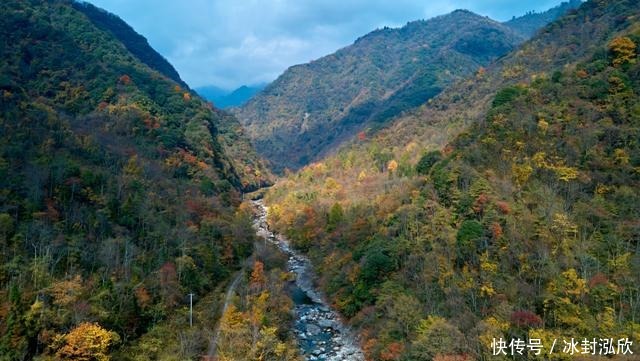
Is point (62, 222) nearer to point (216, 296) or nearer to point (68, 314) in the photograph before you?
point (68, 314)

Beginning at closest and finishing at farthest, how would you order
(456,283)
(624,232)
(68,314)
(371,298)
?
(68,314), (624,232), (456,283), (371,298)

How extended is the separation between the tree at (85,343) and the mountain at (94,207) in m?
0.09

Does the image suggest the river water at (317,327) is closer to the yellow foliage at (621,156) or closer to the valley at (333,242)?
the valley at (333,242)

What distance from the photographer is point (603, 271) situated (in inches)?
1342

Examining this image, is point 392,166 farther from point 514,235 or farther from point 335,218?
point 514,235

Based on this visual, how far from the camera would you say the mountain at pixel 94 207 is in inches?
1302

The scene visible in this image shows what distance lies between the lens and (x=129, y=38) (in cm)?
14162

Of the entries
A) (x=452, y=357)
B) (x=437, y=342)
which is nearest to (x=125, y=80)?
(x=437, y=342)

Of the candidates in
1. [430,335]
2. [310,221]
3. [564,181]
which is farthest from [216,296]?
[564,181]

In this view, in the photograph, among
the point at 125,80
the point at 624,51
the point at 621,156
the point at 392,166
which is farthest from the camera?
the point at 392,166

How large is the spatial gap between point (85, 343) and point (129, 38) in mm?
133009

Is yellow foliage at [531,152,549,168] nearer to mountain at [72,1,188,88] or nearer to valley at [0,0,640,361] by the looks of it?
valley at [0,0,640,361]

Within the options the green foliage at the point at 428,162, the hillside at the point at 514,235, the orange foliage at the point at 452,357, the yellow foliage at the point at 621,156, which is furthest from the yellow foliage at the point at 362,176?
the orange foliage at the point at 452,357

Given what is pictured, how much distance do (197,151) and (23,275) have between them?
5666cm
